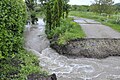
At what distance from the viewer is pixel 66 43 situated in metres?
9.66

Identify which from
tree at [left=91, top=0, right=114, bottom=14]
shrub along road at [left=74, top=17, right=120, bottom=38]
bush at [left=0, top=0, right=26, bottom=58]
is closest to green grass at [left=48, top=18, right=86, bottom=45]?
shrub along road at [left=74, top=17, right=120, bottom=38]

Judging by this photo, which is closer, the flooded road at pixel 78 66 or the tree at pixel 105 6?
the flooded road at pixel 78 66

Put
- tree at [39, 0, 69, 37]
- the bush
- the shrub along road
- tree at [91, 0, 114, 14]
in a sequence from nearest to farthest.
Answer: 1. the bush
2. the shrub along road
3. tree at [39, 0, 69, 37]
4. tree at [91, 0, 114, 14]

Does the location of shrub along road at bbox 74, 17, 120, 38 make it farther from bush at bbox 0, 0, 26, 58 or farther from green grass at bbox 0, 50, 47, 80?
bush at bbox 0, 0, 26, 58

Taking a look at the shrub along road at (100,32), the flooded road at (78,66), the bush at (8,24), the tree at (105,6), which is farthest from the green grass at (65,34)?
the tree at (105,6)

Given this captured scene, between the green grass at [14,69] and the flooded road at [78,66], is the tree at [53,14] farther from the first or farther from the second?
the green grass at [14,69]

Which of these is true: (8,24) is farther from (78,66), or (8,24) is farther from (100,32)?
(100,32)

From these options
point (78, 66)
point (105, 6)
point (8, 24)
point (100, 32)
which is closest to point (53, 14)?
point (100, 32)

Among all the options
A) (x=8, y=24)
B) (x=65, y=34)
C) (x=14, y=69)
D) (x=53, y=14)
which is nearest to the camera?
(x=8, y=24)

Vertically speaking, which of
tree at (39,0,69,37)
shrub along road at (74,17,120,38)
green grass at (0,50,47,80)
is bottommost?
shrub along road at (74,17,120,38)

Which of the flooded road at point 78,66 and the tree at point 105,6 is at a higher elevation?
the tree at point 105,6

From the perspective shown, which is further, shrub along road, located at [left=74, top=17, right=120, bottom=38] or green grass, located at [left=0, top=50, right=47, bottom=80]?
shrub along road, located at [left=74, top=17, right=120, bottom=38]

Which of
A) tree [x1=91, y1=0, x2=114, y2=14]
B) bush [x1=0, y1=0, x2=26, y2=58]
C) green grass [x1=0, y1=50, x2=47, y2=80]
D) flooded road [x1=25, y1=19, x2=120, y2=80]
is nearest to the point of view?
bush [x1=0, y1=0, x2=26, y2=58]

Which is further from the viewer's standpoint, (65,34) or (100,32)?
(100,32)
